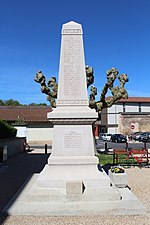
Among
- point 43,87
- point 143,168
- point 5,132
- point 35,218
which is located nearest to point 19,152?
point 5,132

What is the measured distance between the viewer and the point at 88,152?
20.2ft

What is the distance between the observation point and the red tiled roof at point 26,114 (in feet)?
106

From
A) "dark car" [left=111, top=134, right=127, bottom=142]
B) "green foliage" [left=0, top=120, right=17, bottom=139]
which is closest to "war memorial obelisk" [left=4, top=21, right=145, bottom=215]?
"green foliage" [left=0, top=120, right=17, bottom=139]

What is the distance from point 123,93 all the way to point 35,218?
456 inches

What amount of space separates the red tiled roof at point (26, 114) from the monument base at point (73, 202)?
26309 millimetres

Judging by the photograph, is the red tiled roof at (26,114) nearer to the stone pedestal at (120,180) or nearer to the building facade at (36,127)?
the building facade at (36,127)

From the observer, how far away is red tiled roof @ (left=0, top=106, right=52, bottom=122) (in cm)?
3234

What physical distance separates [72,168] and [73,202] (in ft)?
3.06

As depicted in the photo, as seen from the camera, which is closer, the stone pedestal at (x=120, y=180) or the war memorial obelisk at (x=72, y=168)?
the war memorial obelisk at (x=72, y=168)

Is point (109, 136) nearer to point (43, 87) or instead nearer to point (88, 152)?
point (43, 87)

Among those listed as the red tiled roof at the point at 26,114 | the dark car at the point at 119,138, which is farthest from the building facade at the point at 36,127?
the dark car at the point at 119,138

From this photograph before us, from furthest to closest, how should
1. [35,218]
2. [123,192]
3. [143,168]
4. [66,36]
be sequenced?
[143,168]
[66,36]
[123,192]
[35,218]

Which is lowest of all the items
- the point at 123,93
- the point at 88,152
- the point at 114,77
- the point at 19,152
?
the point at 19,152

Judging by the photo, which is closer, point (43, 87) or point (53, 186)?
point (53, 186)
